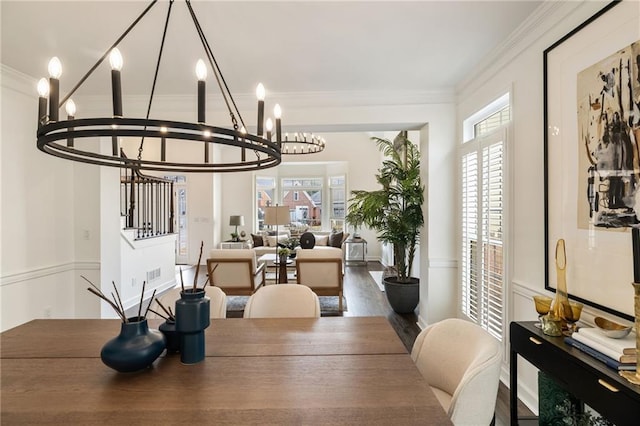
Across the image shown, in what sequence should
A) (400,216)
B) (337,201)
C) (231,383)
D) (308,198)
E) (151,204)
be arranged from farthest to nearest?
(308,198) < (337,201) < (151,204) < (400,216) < (231,383)

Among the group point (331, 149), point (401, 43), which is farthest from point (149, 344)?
point (331, 149)

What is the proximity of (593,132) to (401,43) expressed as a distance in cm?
147

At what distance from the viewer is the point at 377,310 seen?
4.59 m

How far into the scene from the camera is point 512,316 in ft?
8.19

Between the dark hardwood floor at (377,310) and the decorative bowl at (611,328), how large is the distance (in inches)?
41.6

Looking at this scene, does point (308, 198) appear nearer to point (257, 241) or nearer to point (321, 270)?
point (257, 241)

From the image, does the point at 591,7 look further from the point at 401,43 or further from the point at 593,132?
the point at 401,43

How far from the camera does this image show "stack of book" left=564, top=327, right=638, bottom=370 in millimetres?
1256

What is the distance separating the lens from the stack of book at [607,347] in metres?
1.26

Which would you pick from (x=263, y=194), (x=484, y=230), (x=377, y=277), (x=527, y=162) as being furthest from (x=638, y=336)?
(x=263, y=194)

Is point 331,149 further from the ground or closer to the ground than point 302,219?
further from the ground

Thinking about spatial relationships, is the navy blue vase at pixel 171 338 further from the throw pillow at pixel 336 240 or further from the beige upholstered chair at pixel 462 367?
the throw pillow at pixel 336 240

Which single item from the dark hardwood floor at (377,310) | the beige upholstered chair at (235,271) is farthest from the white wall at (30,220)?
the dark hardwood floor at (377,310)

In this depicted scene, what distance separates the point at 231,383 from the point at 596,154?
2100 millimetres
